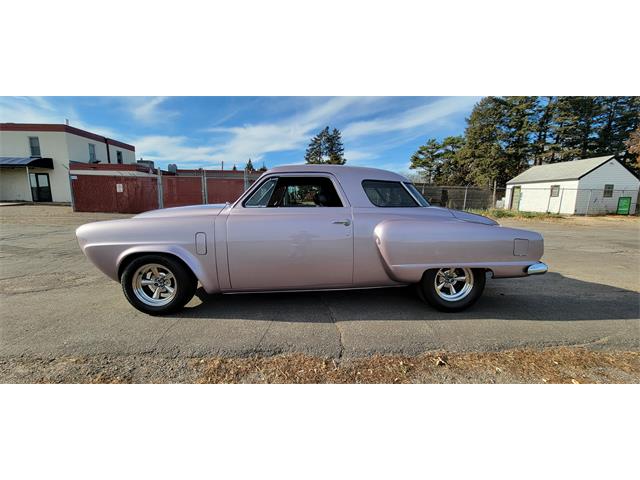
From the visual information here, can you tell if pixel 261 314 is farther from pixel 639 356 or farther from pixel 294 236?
pixel 639 356

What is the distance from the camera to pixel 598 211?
21516mm

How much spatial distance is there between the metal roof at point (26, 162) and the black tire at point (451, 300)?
30280mm

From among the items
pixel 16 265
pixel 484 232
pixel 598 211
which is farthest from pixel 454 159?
pixel 16 265

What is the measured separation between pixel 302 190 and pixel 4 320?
3.82m

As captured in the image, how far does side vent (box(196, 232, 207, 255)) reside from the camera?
3.07 meters

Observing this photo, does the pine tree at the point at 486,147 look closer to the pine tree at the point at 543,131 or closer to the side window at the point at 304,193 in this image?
the pine tree at the point at 543,131

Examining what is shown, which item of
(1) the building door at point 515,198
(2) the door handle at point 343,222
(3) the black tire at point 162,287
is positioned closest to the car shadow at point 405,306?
(3) the black tire at point 162,287

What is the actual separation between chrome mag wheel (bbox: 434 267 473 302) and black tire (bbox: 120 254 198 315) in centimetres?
307

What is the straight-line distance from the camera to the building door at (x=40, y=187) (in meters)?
22.4

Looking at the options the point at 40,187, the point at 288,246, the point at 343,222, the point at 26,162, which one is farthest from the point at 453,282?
the point at 40,187

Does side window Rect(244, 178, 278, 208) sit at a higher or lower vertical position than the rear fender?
higher

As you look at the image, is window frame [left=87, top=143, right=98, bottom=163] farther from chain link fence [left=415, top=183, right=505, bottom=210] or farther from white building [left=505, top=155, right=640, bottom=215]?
white building [left=505, top=155, right=640, bottom=215]

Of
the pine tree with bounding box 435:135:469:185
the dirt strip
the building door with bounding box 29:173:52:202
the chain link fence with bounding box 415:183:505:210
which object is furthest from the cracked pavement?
the pine tree with bounding box 435:135:469:185

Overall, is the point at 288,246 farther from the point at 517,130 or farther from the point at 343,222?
the point at 517,130
